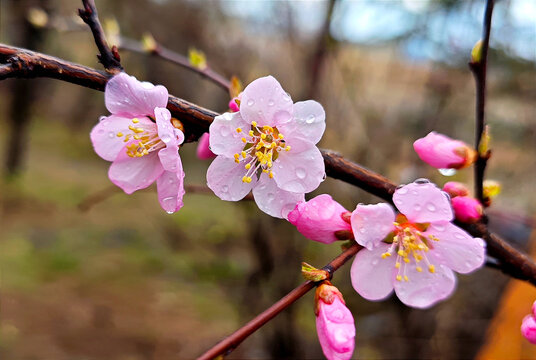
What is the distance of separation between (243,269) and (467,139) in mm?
3005

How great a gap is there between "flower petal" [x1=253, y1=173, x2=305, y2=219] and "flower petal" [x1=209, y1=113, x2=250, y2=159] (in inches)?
2.9

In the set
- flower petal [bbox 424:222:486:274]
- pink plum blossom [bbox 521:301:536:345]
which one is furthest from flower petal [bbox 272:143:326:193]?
pink plum blossom [bbox 521:301:536:345]

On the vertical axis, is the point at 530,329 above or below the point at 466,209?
below

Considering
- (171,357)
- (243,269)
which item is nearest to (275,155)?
(171,357)

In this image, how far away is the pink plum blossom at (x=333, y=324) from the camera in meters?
0.60

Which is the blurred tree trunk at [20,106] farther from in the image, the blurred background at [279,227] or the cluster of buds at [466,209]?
the cluster of buds at [466,209]

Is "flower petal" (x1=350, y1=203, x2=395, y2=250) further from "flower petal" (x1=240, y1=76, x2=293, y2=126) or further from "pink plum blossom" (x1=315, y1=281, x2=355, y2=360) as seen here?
"flower petal" (x1=240, y1=76, x2=293, y2=126)

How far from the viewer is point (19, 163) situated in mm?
8078

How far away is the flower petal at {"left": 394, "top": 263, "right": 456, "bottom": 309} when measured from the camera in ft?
2.48

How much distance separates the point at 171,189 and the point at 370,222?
1.10 ft

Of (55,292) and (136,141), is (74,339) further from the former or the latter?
(136,141)

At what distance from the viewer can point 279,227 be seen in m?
2.94

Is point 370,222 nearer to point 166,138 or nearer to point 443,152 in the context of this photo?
point 443,152

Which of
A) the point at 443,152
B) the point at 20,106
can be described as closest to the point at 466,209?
the point at 443,152
